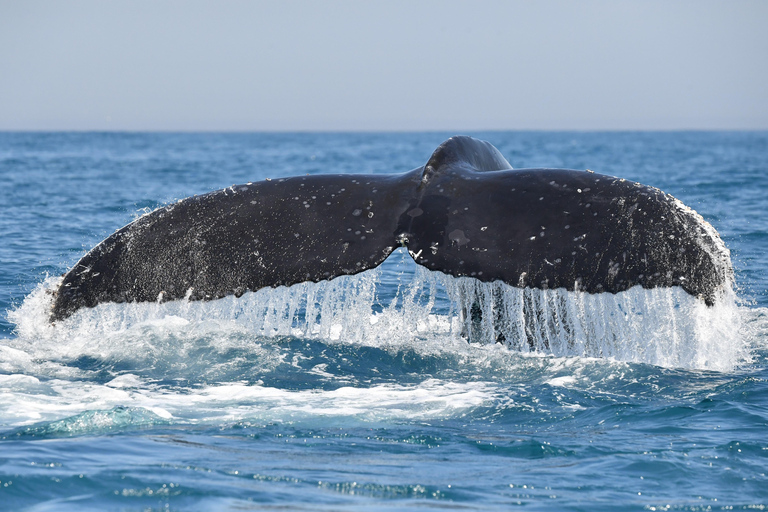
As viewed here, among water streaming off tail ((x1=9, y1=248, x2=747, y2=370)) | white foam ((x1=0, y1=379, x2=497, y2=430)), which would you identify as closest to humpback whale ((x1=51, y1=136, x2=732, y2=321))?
water streaming off tail ((x1=9, y1=248, x2=747, y2=370))

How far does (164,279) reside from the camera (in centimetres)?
575

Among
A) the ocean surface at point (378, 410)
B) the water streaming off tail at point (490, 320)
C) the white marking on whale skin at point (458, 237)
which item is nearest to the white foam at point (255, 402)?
the ocean surface at point (378, 410)

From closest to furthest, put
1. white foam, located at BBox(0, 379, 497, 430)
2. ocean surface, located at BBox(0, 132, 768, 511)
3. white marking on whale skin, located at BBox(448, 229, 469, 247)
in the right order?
1. ocean surface, located at BBox(0, 132, 768, 511)
2. white marking on whale skin, located at BBox(448, 229, 469, 247)
3. white foam, located at BBox(0, 379, 497, 430)

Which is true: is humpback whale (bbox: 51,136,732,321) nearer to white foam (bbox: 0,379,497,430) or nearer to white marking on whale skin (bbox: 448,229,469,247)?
white marking on whale skin (bbox: 448,229,469,247)

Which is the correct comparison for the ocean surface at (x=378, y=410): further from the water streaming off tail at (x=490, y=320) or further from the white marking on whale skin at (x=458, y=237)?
the white marking on whale skin at (x=458, y=237)

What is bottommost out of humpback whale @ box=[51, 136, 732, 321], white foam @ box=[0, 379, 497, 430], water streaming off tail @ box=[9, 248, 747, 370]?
white foam @ box=[0, 379, 497, 430]

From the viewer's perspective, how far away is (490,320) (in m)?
6.76

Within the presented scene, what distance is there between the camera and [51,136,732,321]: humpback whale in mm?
5156

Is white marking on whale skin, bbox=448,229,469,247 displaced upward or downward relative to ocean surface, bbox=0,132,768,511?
upward

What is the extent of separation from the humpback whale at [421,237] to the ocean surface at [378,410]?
6.0 inches

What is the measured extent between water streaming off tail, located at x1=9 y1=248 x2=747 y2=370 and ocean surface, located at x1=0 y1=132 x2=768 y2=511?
0.10ft

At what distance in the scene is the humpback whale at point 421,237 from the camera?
516 centimetres

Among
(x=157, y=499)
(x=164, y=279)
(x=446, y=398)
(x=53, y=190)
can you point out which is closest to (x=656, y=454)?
(x=446, y=398)

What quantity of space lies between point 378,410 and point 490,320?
1.35m
